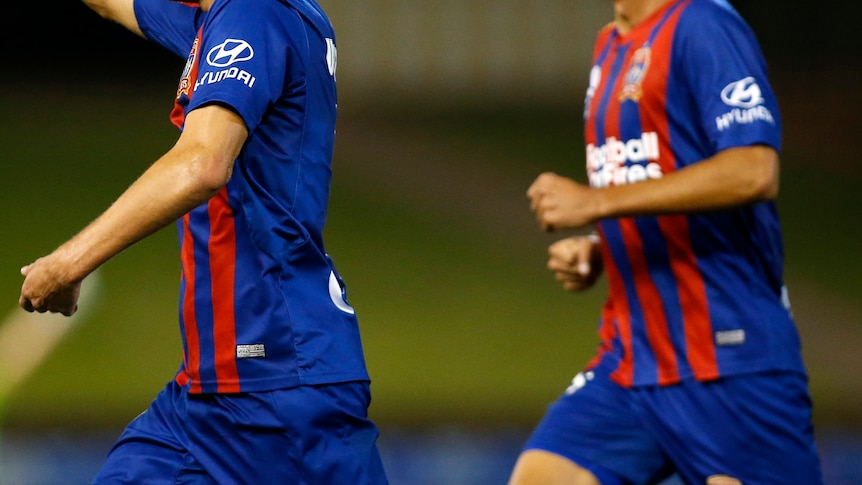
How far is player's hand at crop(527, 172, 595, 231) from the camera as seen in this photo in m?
3.08

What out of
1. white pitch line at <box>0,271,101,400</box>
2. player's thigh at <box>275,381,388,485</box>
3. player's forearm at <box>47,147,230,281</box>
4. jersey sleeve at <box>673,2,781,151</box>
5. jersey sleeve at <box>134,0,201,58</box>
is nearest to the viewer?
player's forearm at <box>47,147,230,281</box>

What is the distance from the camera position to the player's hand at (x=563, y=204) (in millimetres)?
3076

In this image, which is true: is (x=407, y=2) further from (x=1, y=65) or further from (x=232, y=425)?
(x=232, y=425)

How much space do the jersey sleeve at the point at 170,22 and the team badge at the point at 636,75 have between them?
3.59 ft

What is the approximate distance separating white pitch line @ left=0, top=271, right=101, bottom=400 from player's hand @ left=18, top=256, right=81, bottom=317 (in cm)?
506

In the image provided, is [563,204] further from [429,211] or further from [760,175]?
[429,211]

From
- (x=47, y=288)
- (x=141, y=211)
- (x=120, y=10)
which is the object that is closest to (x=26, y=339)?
(x=120, y=10)

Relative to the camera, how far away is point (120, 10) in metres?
3.66

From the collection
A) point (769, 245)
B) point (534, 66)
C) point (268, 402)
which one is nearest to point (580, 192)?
point (769, 245)

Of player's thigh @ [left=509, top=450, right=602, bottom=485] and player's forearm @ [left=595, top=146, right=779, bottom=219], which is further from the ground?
player's forearm @ [left=595, top=146, right=779, bottom=219]

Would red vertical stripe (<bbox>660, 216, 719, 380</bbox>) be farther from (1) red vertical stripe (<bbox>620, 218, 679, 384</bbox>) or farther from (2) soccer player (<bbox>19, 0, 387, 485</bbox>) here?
(2) soccer player (<bbox>19, 0, 387, 485</bbox>)

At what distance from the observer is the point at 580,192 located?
3.11 metres

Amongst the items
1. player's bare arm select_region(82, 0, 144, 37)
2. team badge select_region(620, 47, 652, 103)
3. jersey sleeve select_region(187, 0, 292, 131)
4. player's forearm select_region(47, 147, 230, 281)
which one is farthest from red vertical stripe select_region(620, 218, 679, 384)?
player's bare arm select_region(82, 0, 144, 37)

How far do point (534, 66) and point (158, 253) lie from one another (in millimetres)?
5209
